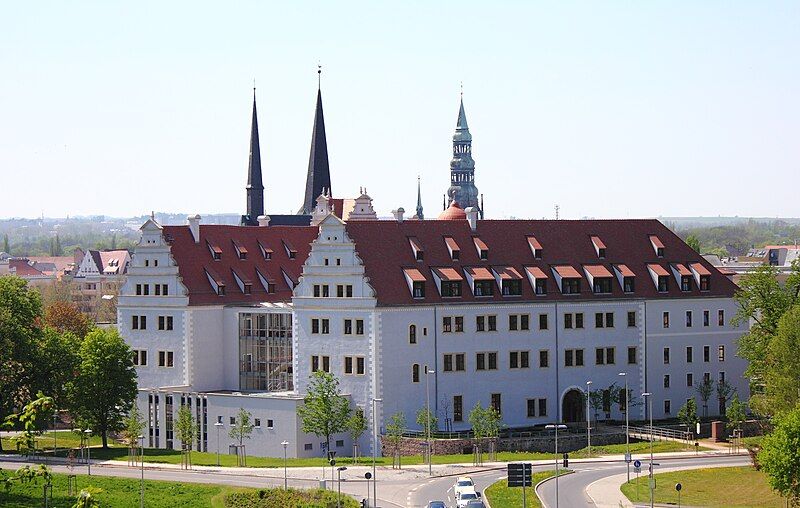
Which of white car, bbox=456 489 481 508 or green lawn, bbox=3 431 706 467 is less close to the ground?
green lawn, bbox=3 431 706 467

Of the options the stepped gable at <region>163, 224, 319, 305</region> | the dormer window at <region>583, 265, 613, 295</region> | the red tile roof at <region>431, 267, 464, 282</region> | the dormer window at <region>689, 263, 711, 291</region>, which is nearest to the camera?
the red tile roof at <region>431, 267, 464, 282</region>

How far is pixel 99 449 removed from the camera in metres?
123

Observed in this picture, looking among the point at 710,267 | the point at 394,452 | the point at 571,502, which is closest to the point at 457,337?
the point at 394,452

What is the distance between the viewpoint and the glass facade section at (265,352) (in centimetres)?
12669

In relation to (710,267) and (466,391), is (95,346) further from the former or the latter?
(710,267)

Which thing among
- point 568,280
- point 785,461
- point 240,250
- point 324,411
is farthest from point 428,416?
point 785,461

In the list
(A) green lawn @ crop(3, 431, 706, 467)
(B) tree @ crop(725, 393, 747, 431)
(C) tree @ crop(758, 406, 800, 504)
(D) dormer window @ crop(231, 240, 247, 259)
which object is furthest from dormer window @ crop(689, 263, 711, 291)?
(C) tree @ crop(758, 406, 800, 504)

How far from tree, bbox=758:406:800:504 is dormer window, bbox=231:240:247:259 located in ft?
198

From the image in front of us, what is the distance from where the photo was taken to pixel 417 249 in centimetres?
12238

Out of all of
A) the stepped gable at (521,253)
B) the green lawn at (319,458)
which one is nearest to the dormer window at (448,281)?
the stepped gable at (521,253)

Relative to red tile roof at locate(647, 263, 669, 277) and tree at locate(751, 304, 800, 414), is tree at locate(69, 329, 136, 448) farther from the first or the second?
tree at locate(751, 304, 800, 414)

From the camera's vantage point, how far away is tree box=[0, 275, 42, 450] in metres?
121

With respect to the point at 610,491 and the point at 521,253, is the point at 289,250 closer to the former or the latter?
the point at 521,253

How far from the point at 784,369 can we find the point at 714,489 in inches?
723
